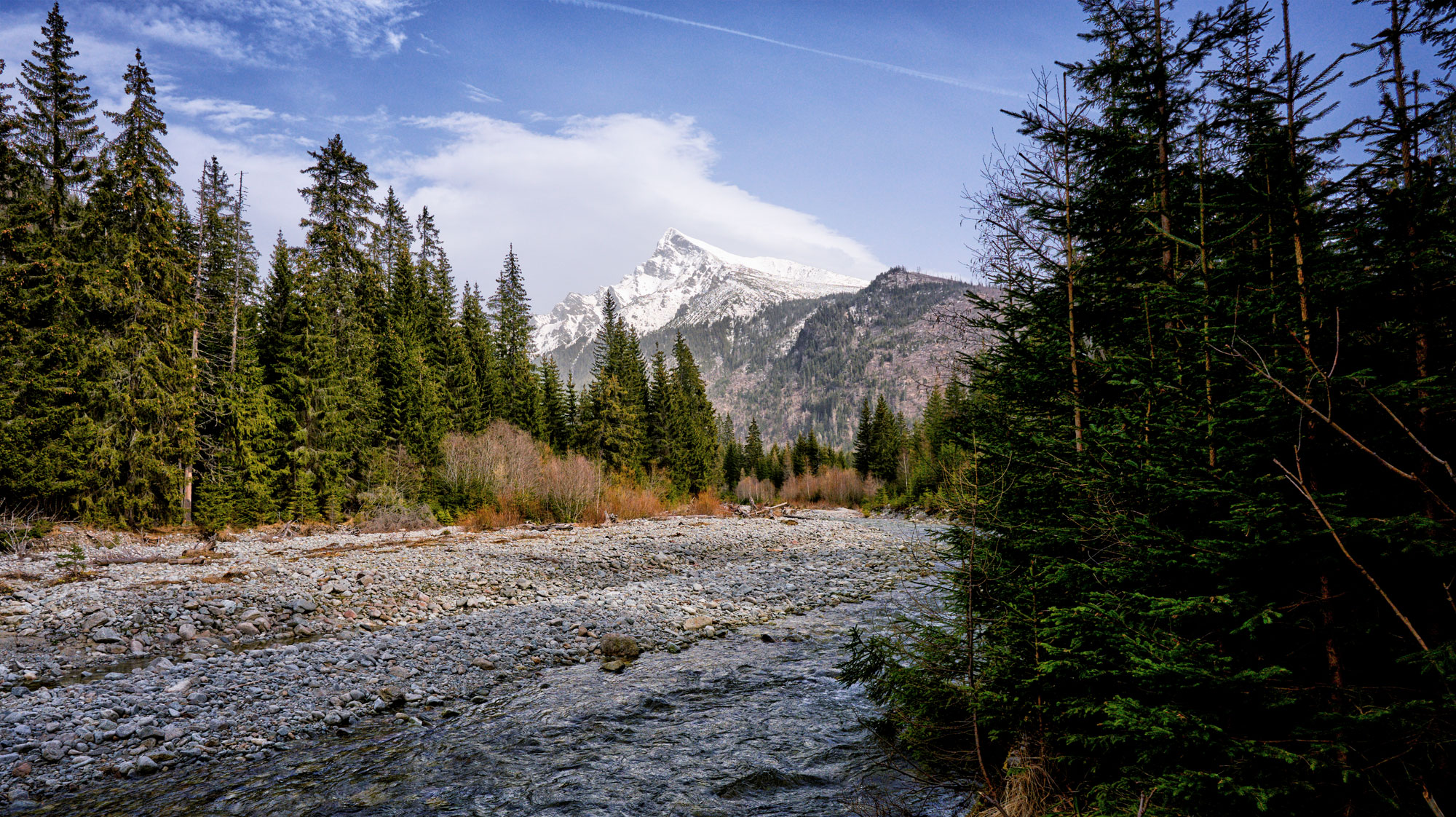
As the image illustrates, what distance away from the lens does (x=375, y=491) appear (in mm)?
23969

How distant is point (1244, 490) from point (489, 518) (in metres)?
23.7

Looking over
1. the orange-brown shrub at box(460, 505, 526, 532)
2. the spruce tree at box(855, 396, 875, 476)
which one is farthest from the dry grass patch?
the spruce tree at box(855, 396, 875, 476)

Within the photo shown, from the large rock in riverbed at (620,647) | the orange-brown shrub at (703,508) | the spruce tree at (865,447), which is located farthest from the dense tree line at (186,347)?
the spruce tree at (865,447)

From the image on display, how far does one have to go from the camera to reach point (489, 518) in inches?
907

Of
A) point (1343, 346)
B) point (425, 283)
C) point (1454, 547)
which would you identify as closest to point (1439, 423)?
point (1343, 346)

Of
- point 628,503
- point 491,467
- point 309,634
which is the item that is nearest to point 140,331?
point 491,467

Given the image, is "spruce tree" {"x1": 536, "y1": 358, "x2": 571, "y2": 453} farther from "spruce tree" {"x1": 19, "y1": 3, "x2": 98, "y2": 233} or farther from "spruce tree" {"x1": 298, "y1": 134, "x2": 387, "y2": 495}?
"spruce tree" {"x1": 19, "y1": 3, "x2": 98, "y2": 233}

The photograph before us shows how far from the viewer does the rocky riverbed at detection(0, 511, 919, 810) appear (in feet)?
18.7

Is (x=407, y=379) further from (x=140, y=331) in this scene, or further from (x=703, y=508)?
(x=703, y=508)

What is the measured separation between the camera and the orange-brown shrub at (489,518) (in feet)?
74.6

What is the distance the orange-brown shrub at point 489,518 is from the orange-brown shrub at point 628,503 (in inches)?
146

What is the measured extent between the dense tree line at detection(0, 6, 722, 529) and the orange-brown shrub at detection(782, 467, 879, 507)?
3387 centimetres

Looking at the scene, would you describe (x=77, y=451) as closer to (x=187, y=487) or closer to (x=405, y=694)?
(x=187, y=487)

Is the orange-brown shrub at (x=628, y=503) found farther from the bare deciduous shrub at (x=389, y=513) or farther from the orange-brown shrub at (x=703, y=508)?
the bare deciduous shrub at (x=389, y=513)
